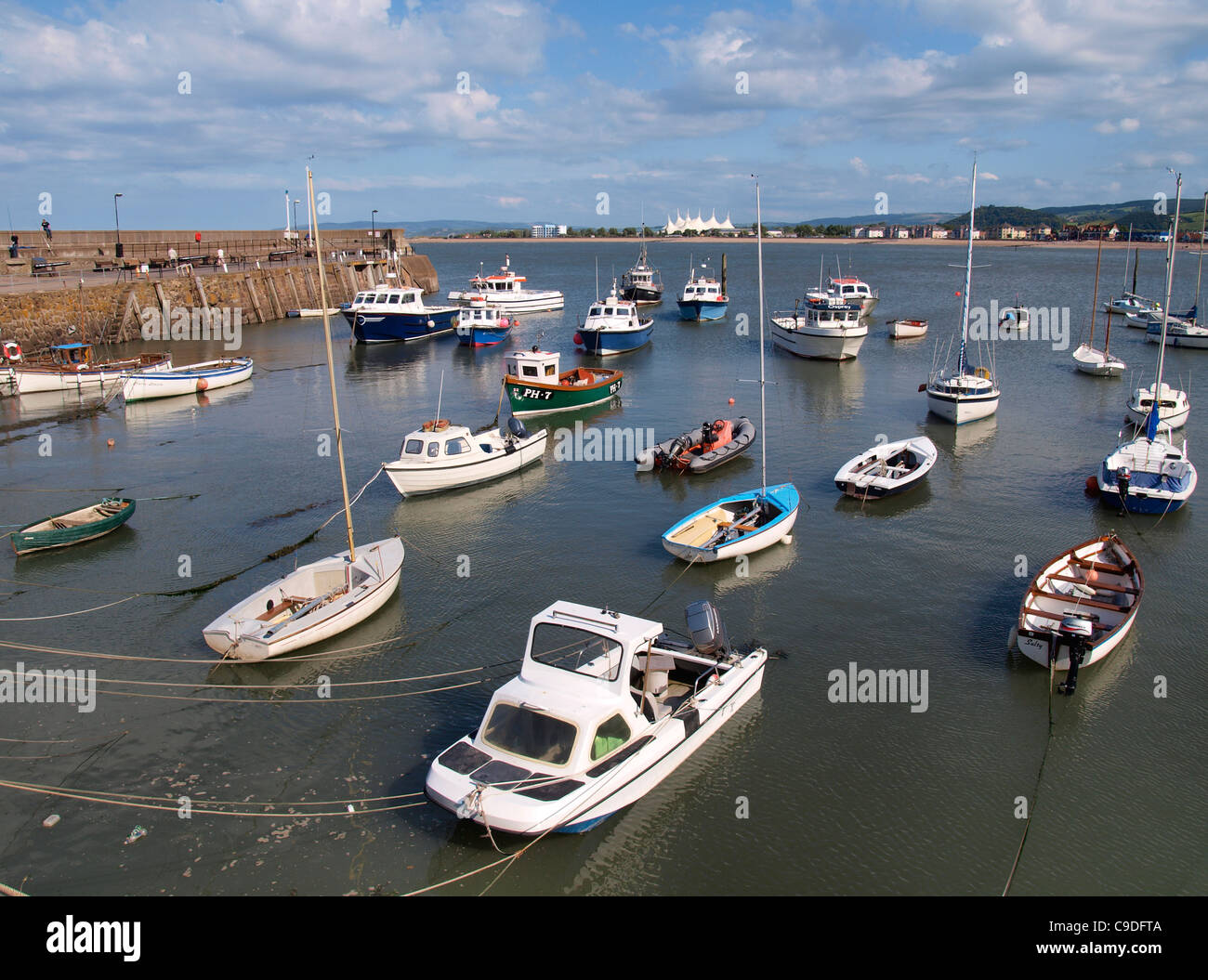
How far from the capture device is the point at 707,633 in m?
15.6

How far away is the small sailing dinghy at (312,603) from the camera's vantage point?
16.9 meters

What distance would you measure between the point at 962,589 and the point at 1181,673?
4.68m

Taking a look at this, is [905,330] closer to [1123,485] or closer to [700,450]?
[700,450]

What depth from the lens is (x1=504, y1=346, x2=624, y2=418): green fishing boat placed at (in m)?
37.2

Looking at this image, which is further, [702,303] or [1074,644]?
[702,303]

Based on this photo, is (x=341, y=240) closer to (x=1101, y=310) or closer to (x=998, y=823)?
(x=1101, y=310)

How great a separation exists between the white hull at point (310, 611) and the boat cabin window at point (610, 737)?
25.3 feet

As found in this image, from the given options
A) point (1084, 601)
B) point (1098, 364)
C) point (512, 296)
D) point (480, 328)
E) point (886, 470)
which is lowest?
point (1084, 601)

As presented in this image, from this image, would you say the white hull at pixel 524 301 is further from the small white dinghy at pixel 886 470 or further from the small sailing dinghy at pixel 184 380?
the small white dinghy at pixel 886 470

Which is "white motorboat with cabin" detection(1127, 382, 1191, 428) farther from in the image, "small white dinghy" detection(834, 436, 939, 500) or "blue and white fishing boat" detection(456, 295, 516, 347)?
"blue and white fishing boat" detection(456, 295, 516, 347)
